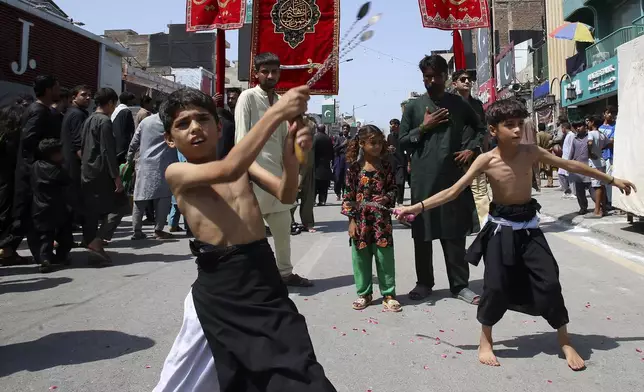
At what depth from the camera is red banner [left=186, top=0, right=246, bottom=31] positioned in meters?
7.77

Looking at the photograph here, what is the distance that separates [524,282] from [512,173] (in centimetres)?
66

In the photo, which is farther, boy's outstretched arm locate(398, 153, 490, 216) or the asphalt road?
boy's outstretched arm locate(398, 153, 490, 216)

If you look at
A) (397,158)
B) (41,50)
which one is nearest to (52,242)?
(397,158)

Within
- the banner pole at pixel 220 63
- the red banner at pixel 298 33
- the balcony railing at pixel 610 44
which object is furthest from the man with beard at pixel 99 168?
the balcony railing at pixel 610 44

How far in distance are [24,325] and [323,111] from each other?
145ft

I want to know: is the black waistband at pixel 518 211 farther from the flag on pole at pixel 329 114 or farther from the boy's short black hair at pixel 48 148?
the flag on pole at pixel 329 114

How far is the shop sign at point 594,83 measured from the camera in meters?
19.3

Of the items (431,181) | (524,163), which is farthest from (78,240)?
(524,163)

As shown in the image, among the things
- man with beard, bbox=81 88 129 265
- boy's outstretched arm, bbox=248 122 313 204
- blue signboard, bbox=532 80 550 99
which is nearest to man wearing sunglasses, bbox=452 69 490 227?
boy's outstretched arm, bbox=248 122 313 204

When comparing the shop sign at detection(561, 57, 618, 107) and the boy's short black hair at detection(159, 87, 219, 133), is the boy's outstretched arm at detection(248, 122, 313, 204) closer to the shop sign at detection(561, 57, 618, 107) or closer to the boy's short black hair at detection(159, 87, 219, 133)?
the boy's short black hair at detection(159, 87, 219, 133)

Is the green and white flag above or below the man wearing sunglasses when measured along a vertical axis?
above

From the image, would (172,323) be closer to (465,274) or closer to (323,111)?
(465,274)

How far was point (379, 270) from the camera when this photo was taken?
4.60 meters

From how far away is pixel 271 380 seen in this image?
6.14ft
